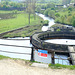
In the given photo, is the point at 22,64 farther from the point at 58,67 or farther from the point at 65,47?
the point at 65,47

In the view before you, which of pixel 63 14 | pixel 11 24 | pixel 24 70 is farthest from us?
pixel 63 14

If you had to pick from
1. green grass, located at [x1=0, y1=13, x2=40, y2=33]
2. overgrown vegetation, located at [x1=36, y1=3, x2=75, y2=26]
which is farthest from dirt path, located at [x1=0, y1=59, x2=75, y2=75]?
overgrown vegetation, located at [x1=36, y1=3, x2=75, y2=26]

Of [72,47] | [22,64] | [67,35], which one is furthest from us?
[67,35]

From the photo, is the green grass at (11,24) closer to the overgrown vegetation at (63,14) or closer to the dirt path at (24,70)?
the overgrown vegetation at (63,14)

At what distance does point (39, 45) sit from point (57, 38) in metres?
11.5

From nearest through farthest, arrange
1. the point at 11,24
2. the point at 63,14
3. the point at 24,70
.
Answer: the point at 24,70
the point at 11,24
the point at 63,14

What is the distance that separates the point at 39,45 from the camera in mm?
29062

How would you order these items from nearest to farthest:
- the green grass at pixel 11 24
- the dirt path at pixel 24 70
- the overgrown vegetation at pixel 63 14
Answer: the dirt path at pixel 24 70 → the green grass at pixel 11 24 → the overgrown vegetation at pixel 63 14

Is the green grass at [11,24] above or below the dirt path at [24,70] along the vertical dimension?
below

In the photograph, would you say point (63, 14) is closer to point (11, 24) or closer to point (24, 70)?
point (11, 24)

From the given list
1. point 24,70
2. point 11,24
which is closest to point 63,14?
point 11,24

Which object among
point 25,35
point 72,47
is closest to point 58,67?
point 72,47

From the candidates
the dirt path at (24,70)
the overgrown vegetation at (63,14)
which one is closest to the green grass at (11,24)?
the overgrown vegetation at (63,14)

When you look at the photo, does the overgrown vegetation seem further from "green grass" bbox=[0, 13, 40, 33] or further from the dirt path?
the dirt path
